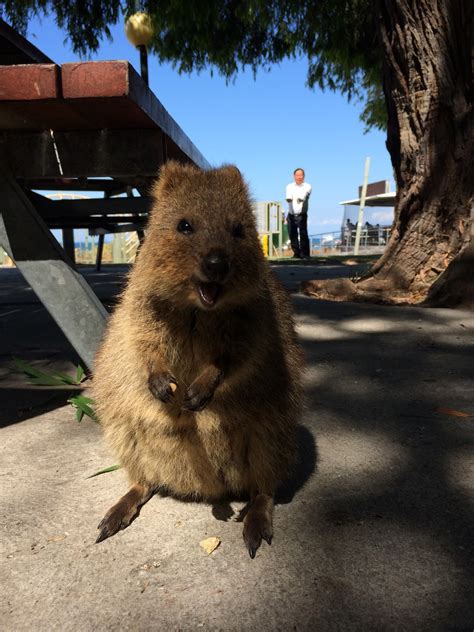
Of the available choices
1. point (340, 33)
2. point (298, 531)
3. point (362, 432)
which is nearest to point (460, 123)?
point (362, 432)

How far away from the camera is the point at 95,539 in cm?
144

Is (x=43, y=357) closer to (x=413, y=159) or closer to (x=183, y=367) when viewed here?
(x=183, y=367)

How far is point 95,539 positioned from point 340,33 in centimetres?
1073

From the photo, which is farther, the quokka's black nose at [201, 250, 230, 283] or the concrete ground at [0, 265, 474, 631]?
the quokka's black nose at [201, 250, 230, 283]

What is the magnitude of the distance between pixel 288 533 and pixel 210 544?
220 millimetres

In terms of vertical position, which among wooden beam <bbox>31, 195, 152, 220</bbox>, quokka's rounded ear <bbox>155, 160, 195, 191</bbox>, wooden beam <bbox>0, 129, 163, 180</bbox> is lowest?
wooden beam <bbox>31, 195, 152, 220</bbox>

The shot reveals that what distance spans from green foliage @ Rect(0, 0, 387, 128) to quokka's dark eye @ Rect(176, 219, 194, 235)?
8.53 meters

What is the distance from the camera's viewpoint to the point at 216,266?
1455mm

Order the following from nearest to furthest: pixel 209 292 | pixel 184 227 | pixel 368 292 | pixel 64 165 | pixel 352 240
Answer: pixel 209 292 → pixel 184 227 → pixel 64 165 → pixel 368 292 → pixel 352 240

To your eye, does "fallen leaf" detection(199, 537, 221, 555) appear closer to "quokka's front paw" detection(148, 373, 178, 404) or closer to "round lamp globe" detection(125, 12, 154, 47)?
"quokka's front paw" detection(148, 373, 178, 404)

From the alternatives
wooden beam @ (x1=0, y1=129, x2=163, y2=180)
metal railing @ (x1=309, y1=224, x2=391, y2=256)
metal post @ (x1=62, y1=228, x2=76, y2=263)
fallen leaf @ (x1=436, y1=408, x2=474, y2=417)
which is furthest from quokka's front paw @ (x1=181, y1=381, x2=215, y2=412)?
metal railing @ (x1=309, y1=224, x2=391, y2=256)

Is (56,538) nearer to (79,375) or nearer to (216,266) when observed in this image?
(216,266)

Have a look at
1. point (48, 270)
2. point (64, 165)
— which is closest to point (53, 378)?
point (48, 270)

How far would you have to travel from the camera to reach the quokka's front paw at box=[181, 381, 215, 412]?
56.6 inches
